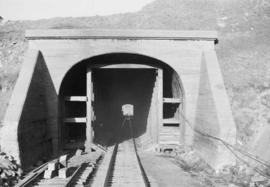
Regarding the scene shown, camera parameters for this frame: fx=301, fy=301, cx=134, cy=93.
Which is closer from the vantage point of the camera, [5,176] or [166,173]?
[5,176]

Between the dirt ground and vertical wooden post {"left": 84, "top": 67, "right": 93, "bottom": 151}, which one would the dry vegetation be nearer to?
the dirt ground

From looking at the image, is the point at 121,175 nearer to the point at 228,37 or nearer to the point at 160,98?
the point at 160,98

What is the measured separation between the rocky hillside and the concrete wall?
4472 mm

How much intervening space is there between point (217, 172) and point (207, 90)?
3590mm

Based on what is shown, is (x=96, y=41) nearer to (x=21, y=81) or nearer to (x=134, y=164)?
(x=21, y=81)

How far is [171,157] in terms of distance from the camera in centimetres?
1323

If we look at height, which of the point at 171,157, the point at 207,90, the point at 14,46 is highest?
→ the point at 14,46

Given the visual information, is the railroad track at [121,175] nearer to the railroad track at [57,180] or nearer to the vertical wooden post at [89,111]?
the railroad track at [57,180]

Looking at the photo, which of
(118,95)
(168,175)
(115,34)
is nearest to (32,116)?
(115,34)

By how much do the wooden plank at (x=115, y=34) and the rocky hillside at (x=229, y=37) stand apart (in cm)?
385

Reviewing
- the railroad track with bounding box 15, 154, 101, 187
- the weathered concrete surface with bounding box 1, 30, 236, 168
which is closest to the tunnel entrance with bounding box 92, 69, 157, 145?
the weathered concrete surface with bounding box 1, 30, 236, 168

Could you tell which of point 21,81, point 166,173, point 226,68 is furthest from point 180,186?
point 226,68

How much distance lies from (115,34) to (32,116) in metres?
5.01

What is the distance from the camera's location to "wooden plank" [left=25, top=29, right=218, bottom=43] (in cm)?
1327
